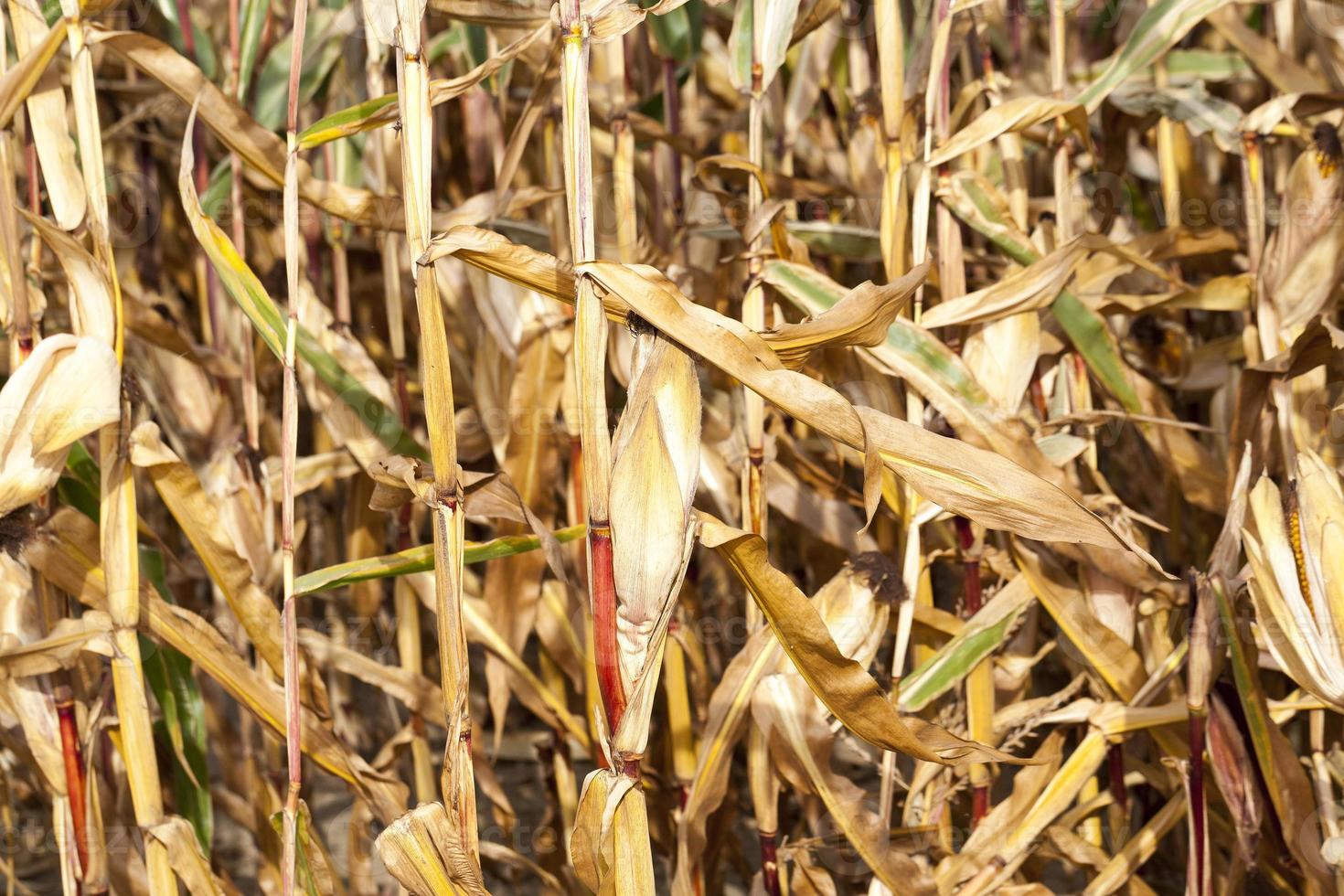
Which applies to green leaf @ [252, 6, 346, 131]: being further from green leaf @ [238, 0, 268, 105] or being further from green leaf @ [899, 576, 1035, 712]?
green leaf @ [899, 576, 1035, 712]

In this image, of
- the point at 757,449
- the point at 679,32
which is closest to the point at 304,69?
the point at 679,32

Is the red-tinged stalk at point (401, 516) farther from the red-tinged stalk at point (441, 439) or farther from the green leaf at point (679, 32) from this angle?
the red-tinged stalk at point (441, 439)

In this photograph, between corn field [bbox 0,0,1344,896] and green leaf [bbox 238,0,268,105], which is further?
green leaf [bbox 238,0,268,105]

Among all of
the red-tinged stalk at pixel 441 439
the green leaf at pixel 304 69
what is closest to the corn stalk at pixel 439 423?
the red-tinged stalk at pixel 441 439

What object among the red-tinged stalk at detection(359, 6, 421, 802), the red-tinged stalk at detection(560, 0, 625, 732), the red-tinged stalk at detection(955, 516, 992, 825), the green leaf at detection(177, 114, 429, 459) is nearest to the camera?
the red-tinged stalk at detection(560, 0, 625, 732)

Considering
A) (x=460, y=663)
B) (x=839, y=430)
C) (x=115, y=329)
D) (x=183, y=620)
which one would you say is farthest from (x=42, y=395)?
(x=839, y=430)

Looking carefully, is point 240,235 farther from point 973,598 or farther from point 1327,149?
point 1327,149

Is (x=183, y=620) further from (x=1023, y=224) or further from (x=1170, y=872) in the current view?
(x=1170, y=872)

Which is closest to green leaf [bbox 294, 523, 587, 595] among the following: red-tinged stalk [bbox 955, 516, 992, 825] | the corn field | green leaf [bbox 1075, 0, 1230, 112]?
the corn field
